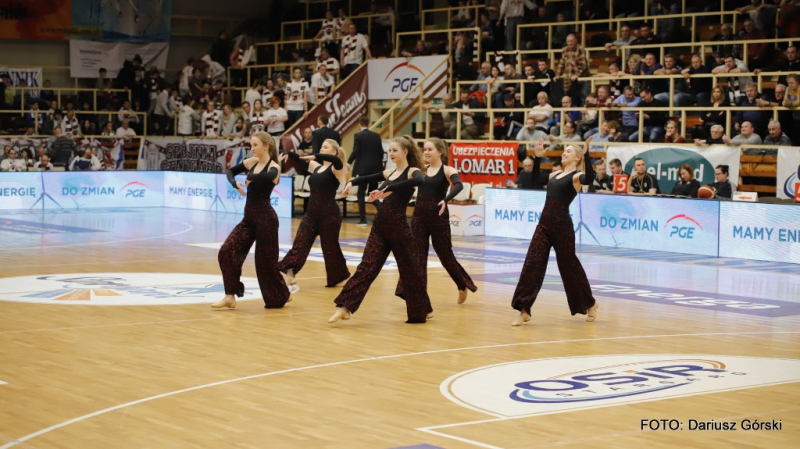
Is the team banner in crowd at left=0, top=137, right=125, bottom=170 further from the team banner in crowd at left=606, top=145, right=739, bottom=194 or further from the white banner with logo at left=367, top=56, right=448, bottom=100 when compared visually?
the team banner in crowd at left=606, top=145, right=739, bottom=194

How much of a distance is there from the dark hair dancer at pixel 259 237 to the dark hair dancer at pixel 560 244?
290 cm

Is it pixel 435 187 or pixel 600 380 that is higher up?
pixel 435 187

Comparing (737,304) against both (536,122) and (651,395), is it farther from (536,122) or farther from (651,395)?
(536,122)

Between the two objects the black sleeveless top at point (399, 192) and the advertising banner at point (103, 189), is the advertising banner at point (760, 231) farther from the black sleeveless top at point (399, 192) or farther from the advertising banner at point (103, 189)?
the advertising banner at point (103, 189)

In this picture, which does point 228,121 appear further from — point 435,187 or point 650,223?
point 435,187

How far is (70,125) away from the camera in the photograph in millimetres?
34375

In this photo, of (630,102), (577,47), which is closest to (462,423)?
(630,102)

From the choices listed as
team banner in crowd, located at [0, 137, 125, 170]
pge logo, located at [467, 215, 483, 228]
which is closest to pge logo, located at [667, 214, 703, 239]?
pge logo, located at [467, 215, 483, 228]

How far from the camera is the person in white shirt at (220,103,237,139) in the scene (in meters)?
33.2

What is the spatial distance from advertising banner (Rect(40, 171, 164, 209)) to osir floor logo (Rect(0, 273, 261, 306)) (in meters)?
12.8

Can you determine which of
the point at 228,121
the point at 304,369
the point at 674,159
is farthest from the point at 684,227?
the point at 228,121

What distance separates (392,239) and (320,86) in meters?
20.4

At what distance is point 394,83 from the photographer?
1232 inches

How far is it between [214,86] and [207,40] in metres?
5.09
